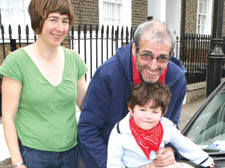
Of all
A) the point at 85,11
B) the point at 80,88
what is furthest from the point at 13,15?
the point at 80,88

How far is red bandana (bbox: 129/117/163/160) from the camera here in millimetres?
1539

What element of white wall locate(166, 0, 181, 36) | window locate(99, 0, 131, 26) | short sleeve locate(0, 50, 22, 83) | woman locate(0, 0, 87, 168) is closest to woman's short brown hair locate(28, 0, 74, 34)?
woman locate(0, 0, 87, 168)

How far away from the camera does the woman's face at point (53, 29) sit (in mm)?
1679

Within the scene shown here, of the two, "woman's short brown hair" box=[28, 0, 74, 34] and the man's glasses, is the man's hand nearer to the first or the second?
the man's glasses

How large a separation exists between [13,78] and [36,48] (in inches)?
10.8

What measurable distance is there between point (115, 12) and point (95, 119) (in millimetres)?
7527

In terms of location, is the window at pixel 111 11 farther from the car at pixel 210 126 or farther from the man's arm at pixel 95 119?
the man's arm at pixel 95 119

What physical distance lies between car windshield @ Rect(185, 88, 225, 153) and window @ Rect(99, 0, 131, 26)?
6073 millimetres

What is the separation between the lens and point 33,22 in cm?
169

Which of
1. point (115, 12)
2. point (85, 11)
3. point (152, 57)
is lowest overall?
point (152, 57)

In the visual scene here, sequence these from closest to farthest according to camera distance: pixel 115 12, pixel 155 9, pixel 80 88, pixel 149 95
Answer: pixel 149 95 < pixel 80 88 < pixel 115 12 < pixel 155 9

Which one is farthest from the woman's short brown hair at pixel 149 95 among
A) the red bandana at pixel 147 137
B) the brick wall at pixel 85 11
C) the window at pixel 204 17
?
the window at pixel 204 17

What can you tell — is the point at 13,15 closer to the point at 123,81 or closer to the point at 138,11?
the point at 138,11

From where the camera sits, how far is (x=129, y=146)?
1.55 meters
